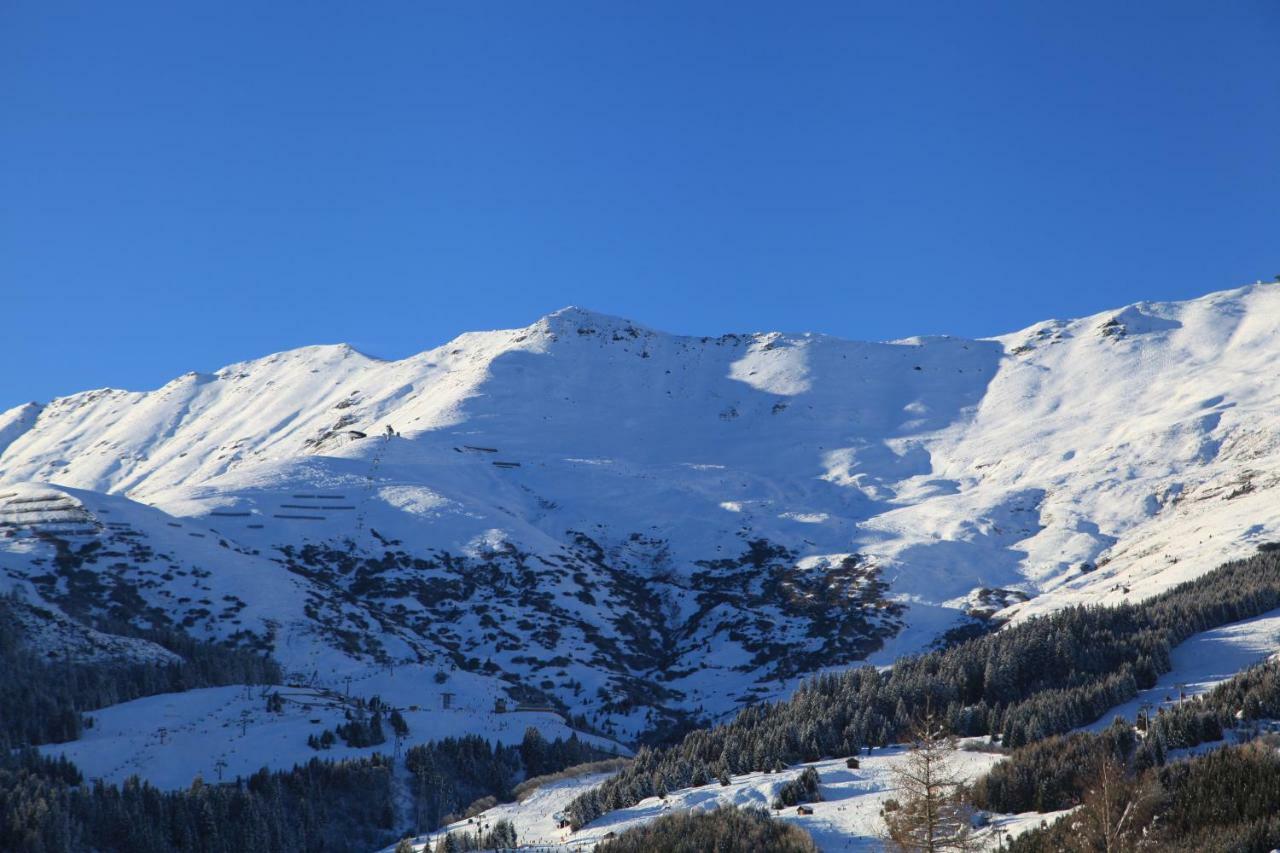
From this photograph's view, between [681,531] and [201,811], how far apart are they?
89.7 metres

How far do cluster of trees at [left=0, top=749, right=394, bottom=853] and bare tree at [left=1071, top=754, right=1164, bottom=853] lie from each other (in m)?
39.3

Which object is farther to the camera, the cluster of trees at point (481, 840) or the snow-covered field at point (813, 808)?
the cluster of trees at point (481, 840)

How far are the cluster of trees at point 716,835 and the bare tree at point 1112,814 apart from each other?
11.2 metres

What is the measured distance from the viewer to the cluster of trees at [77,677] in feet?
219

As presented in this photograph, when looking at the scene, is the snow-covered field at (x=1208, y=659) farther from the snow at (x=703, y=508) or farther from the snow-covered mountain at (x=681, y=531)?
the snow-covered mountain at (x=681, y=531)

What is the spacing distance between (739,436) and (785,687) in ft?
298

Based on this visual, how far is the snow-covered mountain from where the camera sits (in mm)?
99062

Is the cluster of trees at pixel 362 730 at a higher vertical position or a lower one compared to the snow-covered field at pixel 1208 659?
higher

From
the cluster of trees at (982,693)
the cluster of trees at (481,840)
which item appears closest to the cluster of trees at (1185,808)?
→ the cluster of trees at (982,693)

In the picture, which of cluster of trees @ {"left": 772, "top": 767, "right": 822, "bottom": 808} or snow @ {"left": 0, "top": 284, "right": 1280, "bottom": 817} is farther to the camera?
snow @ {"left": 0, "top": 284, "right": 1280, "bottom": 817}

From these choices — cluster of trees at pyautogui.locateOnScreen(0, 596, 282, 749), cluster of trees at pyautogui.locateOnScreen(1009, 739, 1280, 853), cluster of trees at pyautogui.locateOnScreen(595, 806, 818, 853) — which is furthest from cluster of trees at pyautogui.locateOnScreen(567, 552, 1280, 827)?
cluster of trees at pyautogui.locateOnScreen(0, 596, 282, 749)

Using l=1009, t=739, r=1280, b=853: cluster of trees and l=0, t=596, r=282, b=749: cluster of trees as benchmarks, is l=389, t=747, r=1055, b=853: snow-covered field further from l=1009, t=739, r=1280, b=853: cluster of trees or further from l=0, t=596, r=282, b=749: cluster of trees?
l=0, t=596, r=282, b=749: cluster of trees

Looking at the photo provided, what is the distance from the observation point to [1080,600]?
9631 centimetres

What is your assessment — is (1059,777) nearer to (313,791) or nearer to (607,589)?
(313,791)
